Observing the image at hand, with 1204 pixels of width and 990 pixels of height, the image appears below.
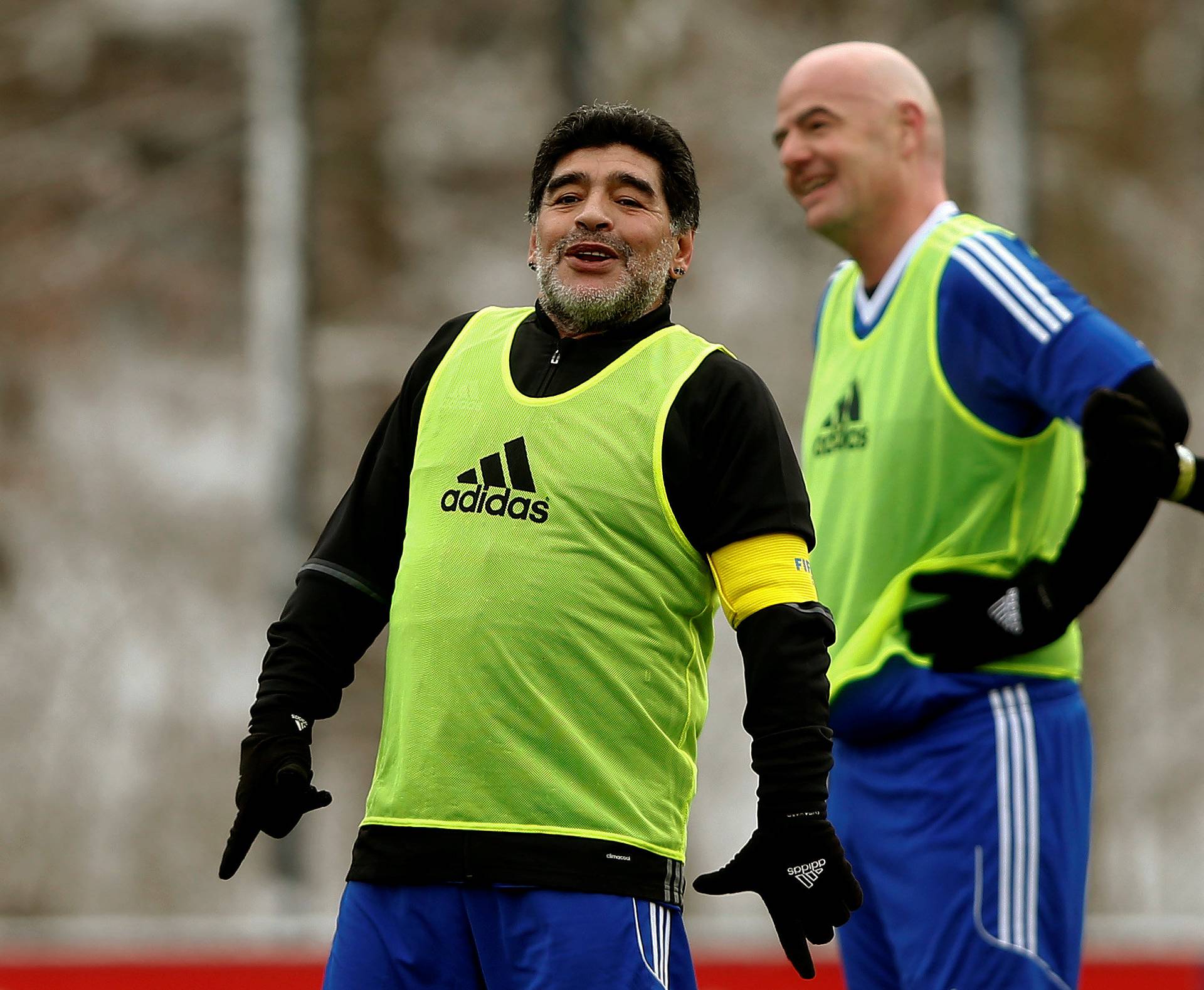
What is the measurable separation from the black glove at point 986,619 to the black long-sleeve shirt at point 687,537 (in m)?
0.66

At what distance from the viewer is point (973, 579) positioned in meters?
2.80

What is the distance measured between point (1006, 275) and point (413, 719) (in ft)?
4.29

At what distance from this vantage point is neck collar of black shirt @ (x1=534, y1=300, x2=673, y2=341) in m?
2.31

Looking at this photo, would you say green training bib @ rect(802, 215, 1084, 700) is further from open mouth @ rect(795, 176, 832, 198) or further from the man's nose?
the man's nose

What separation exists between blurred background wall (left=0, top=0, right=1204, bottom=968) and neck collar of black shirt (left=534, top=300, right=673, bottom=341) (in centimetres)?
486

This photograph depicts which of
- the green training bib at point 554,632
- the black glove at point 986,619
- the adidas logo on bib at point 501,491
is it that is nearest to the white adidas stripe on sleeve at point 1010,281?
the black glove at point 986,619

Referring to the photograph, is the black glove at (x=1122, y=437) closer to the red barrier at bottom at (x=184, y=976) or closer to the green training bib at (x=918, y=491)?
the green training bib at (x=918, y=491)

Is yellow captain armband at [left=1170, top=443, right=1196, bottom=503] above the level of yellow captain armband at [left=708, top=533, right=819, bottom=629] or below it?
above

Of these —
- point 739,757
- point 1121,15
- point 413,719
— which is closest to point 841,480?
point 413,719

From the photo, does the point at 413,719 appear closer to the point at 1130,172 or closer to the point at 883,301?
the point at 883,301

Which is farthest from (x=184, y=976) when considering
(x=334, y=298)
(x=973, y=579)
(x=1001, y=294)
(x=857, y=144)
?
(x=334, y=298)

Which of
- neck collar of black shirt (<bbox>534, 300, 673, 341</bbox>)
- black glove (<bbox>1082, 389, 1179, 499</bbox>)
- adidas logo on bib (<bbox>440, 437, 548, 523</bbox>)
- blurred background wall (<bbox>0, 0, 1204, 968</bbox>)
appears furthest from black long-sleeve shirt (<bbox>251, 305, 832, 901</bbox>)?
blurred background wall (<bbox>0, 0, 1204, 968</bbox>)

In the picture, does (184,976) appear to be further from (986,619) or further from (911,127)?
(911,127)

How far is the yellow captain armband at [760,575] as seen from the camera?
7.00ft
